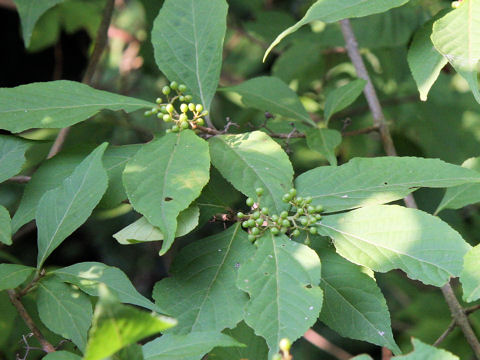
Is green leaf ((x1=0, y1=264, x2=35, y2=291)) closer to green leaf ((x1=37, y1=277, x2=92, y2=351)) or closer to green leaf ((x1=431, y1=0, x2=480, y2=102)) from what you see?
green leaf ((x1=37, y1=277, x2=92, y2=351))

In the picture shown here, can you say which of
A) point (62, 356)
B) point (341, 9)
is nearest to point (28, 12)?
point (341, 9)

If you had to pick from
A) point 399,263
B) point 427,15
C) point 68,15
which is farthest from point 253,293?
point 68,15

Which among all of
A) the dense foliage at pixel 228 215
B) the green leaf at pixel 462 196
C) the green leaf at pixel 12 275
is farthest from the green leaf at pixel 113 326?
the green leaf at pixel 462 196

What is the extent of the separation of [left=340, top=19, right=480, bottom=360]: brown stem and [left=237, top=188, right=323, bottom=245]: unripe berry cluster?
30 centimetres

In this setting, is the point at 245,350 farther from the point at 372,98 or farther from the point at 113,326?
the point at 372,98

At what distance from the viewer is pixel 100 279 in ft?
3.56

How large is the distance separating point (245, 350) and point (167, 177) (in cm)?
36

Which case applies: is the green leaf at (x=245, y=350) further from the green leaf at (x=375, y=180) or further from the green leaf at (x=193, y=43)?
the green leaf at (x=193, y=43)

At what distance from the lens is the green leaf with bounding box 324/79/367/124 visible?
1523 mm

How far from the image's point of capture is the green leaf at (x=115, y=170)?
120 cm

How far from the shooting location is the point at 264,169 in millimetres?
1167

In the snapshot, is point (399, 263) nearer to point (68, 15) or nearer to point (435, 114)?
point (435, 114)

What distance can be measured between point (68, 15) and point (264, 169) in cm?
205

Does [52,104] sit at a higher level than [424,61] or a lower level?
lower
